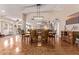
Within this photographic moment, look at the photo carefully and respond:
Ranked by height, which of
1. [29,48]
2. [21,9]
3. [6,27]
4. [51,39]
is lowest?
[29,48]

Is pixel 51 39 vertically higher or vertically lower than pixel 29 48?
higher

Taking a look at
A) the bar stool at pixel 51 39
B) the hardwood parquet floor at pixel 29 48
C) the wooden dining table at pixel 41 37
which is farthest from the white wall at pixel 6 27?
the bar stool at pixel 51 39

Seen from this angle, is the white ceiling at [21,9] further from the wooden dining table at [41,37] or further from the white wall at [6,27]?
the wooden dining table at [41,37]

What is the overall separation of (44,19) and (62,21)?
46 centimetres

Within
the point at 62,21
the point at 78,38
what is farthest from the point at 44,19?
the point at 78,38

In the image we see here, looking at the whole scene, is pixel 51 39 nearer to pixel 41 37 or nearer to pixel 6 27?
pixel 41 37

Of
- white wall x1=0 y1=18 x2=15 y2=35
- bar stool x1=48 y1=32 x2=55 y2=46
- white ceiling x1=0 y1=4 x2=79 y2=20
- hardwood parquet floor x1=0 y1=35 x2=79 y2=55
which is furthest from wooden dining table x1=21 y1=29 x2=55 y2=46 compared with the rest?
white ceiling x1=0 y1=4 x2=79 y2=20

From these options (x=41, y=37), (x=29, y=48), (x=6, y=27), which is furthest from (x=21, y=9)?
(x=29, y=48)

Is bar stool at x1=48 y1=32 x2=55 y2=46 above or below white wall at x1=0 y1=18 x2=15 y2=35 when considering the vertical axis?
below

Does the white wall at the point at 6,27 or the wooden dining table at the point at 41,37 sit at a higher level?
the white wall at the point at 6,27

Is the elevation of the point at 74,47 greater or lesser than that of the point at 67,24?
lesser

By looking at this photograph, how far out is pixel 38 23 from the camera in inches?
130

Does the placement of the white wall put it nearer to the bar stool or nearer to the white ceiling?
the white ceiling

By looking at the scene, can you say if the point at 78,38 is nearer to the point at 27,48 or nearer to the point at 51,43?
the point at 51,43
